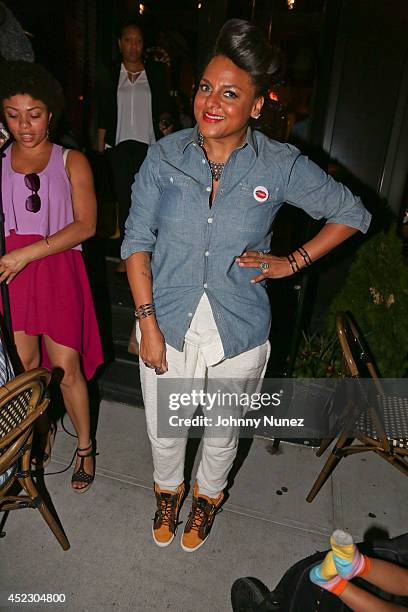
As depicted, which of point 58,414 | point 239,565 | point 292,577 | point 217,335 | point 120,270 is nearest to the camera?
point 292,577

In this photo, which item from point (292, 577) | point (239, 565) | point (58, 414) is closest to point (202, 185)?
point (292, 577)

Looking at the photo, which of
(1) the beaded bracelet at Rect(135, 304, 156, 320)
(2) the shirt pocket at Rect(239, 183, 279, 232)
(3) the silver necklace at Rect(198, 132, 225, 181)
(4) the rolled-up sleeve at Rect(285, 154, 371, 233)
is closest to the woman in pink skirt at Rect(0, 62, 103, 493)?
(1) the beaded bracelet at Rect(135, 304, 156, 320)

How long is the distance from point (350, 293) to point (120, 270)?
6.86ft

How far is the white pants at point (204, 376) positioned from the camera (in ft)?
6.15

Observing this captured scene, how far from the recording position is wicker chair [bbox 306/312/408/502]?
2.30 meters

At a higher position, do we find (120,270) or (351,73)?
(351,73)

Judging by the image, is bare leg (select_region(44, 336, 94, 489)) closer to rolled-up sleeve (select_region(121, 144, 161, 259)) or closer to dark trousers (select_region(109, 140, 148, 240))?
rolled-up sleeve (select_region(121, 144, 161, 259))

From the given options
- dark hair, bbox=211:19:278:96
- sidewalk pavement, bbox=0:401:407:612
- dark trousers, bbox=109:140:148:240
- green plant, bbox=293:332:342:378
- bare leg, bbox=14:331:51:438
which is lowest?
sidewalk pavement, bbox=0:401:407:612

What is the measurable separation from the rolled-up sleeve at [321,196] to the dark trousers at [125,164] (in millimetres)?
2351

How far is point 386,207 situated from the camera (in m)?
3.82

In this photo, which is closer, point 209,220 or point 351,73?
point 209,220

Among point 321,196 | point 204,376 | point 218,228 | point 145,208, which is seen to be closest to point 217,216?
point 218,228

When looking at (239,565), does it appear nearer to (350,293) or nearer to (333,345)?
(333,345)

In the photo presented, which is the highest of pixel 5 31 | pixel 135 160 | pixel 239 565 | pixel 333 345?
pixel 5 31
